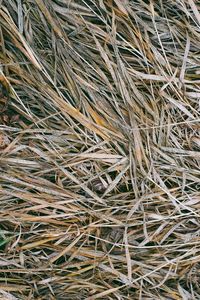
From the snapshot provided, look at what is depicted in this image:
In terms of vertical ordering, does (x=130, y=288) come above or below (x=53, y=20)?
below

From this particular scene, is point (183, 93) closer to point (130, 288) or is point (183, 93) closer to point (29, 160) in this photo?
point (29, 160)

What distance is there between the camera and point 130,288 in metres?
1.46

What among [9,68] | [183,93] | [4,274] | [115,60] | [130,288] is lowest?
[130,288]

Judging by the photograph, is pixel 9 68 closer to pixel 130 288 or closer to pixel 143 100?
pixel 143 100

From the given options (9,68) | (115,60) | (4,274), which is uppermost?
(9,68)

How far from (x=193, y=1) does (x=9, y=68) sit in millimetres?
554

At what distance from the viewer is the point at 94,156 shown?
1.44m

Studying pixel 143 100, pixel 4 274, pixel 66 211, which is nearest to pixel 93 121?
pixel 143 100

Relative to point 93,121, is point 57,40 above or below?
above

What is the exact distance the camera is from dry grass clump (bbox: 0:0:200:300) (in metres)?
1.43

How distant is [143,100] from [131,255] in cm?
44

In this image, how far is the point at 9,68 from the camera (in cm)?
145

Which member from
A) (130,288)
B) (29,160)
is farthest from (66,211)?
(130,288)

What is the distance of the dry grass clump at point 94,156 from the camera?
Answer: 1429 millimetres
